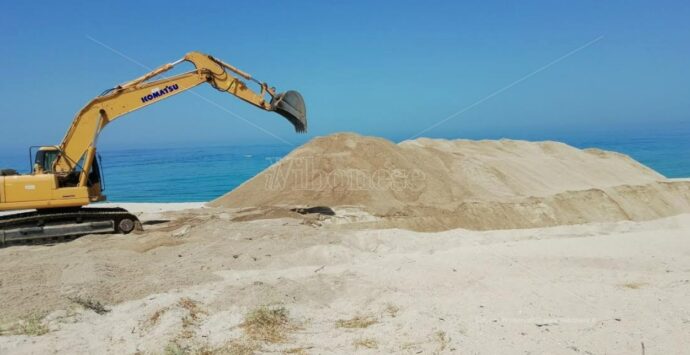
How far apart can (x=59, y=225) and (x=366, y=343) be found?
317 inches

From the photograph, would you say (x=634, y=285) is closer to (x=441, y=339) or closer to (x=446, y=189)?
(x=441, y=339)

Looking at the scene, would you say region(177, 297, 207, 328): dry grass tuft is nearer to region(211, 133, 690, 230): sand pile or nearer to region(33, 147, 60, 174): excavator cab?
region(33, 147, 60, 174): excavator cab

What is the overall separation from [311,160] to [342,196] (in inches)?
84.0

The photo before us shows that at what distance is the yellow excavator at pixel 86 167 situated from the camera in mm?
9953

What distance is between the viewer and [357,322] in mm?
5852

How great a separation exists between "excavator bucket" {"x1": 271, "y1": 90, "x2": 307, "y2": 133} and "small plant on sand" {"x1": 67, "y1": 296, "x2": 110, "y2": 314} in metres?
6.65

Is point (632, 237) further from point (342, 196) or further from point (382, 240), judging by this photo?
point (342, 196)

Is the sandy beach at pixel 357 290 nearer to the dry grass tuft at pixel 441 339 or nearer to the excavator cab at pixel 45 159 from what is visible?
the dry grass tuft at pixel 441 339

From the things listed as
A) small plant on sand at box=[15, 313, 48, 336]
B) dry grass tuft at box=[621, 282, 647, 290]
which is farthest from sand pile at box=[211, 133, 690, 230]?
small plant on sand at box=[15, 313, 48, 336]

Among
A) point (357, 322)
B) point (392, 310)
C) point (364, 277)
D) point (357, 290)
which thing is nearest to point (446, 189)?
point (364, 277)

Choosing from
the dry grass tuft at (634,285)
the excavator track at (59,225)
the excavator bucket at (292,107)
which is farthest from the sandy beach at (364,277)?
the excavator bucket at (292,107)

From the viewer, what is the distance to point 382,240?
10.1 metres

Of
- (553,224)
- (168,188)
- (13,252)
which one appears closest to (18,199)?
(13,252)

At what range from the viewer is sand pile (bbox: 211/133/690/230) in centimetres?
1314
